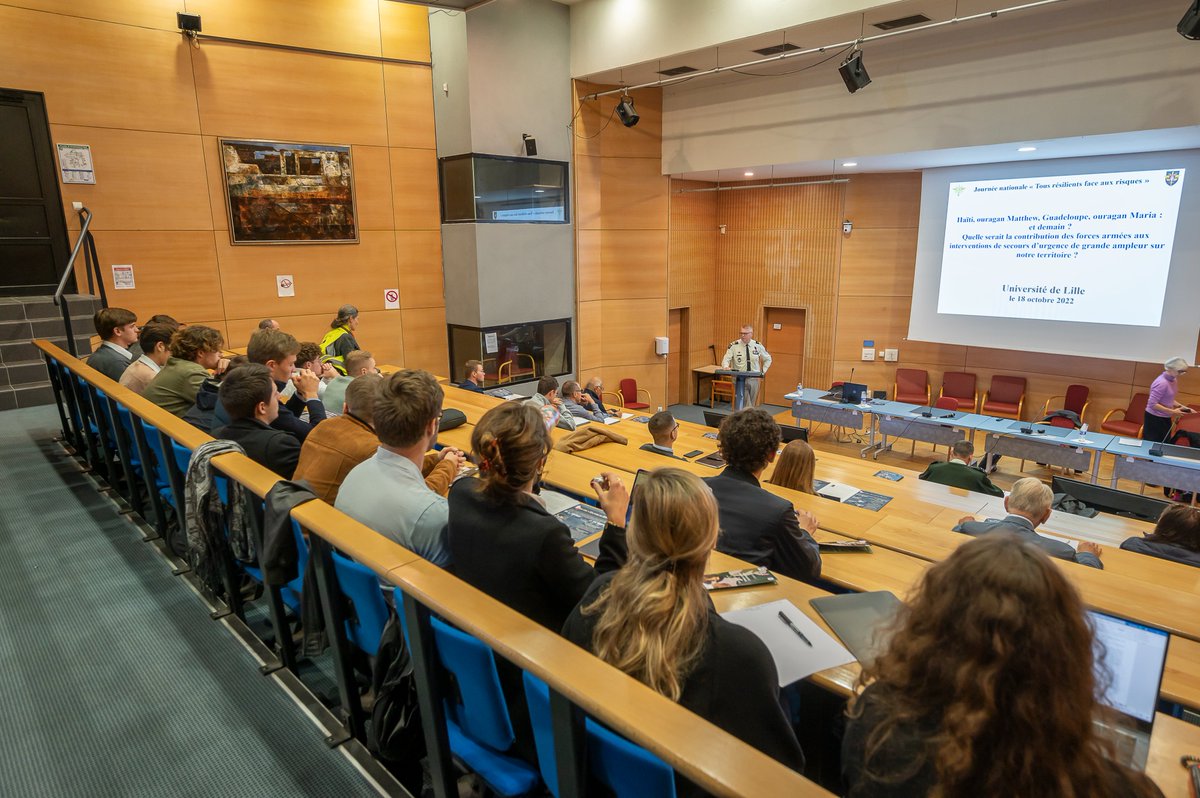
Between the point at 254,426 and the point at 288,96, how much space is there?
19.6 ft

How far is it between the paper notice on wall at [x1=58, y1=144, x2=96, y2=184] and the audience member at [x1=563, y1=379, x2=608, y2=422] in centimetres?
514

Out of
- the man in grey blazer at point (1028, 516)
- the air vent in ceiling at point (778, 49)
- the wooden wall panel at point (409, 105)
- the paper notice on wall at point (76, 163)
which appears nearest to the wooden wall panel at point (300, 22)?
the wooden wall panel at point (409, 105)

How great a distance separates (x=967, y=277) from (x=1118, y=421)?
2.58 meters

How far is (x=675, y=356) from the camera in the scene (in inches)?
467

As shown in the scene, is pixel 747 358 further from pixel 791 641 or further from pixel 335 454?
pixel 791 641

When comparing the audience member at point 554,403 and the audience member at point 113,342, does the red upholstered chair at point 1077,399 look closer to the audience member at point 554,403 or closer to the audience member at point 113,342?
the audience member at point 554,403

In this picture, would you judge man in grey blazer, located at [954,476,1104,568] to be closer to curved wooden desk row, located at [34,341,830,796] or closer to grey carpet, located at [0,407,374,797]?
curved wooden desk row, located at [34,341,830,796]

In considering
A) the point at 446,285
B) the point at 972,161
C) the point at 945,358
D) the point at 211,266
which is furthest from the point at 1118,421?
the point at 211,266

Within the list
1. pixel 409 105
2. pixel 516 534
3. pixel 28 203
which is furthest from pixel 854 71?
pixel 28 203

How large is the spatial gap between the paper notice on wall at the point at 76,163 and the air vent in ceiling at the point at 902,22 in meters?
8.07

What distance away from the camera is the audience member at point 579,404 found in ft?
22.2

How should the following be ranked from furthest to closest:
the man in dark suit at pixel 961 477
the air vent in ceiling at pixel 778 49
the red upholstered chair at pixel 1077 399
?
the red upholstered chair at pixel 1077 399 → the air vent in ceiling at pixel 778 49 → the man in dark suit at pixel 961 477

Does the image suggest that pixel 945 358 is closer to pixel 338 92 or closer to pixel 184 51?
pixel 338 92

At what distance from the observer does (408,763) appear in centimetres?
205
